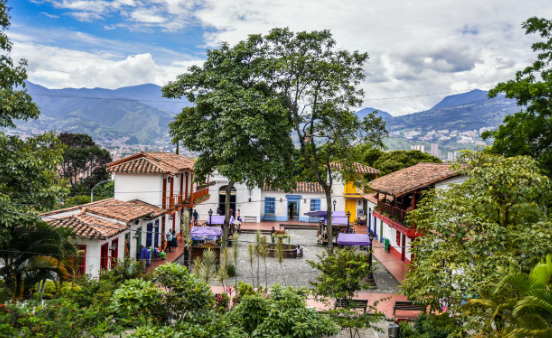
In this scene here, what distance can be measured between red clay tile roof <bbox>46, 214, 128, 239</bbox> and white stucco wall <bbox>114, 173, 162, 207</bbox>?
233 inches

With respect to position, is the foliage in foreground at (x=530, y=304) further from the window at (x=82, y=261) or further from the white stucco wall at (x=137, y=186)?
the white stucco wall at (x=137, y=186)

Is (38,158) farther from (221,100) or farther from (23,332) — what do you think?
(221,100)

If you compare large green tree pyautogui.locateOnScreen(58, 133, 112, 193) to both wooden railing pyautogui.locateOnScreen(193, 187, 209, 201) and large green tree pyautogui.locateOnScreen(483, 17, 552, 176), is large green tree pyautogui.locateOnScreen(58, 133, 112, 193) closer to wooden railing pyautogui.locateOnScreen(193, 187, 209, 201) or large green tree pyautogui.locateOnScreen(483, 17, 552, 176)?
wooden railing pyautogui.locateOnScreen(193, 187, 209, 201)

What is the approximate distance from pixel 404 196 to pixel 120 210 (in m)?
13.8

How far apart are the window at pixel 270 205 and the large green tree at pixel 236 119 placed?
15.4 metres

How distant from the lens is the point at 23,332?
263 inches

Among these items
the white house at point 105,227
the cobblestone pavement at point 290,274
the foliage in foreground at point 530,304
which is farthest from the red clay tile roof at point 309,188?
the foliage in foreground at point 530,304

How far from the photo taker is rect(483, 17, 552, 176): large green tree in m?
14.9

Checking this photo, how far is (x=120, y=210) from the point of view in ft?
61.5

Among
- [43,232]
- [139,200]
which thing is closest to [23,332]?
[43,232]

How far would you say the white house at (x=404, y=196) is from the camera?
747 inches

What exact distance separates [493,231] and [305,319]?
359 cm

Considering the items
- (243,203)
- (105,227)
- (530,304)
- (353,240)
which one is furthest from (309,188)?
(530,304)

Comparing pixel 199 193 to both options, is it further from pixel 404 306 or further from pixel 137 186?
pixel 404 306
